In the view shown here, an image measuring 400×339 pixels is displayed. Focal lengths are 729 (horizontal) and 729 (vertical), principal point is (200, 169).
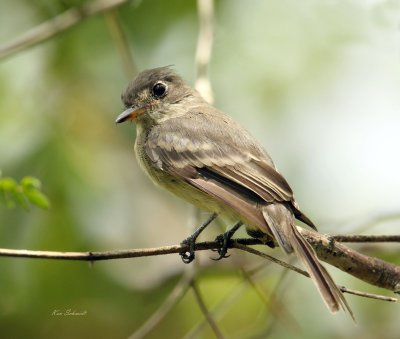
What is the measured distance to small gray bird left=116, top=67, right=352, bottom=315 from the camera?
143 inches

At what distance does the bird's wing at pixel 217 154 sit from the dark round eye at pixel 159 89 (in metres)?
0.30

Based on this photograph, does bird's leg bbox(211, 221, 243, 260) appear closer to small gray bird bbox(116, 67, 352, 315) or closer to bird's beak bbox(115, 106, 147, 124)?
small gray bird bbox(116, 67, 352, 315)

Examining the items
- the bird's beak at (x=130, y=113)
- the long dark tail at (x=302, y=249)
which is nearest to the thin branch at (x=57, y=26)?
the bird's beak at (x=130, y=113)

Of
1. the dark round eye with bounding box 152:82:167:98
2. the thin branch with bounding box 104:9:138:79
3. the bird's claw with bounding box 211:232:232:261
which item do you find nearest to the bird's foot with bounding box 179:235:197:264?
the bird's claw with bounding box 211:232:232:261

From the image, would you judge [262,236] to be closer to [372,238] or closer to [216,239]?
[216,239]

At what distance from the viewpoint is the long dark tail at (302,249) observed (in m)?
3.15

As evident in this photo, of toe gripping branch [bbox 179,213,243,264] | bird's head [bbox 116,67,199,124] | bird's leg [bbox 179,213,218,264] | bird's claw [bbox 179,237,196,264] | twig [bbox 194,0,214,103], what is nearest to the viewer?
bird's claw [bbox 179,237,196,264]

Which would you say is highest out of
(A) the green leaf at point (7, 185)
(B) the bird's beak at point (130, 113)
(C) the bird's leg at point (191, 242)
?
(B) the bird's beak at point (130, 113)

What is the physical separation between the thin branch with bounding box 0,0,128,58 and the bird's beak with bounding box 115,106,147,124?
0.71 meters

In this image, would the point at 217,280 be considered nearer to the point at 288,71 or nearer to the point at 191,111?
the point at 191,111

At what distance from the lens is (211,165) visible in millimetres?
4250

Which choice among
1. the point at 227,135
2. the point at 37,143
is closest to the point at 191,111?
the point at 227,135

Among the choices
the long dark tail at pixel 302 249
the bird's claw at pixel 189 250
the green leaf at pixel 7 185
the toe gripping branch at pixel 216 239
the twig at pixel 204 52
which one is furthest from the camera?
the twig at pixel 204 52

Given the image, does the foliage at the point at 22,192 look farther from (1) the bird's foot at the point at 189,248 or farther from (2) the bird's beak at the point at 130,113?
(2) the bird's beak at the point at 130,113
